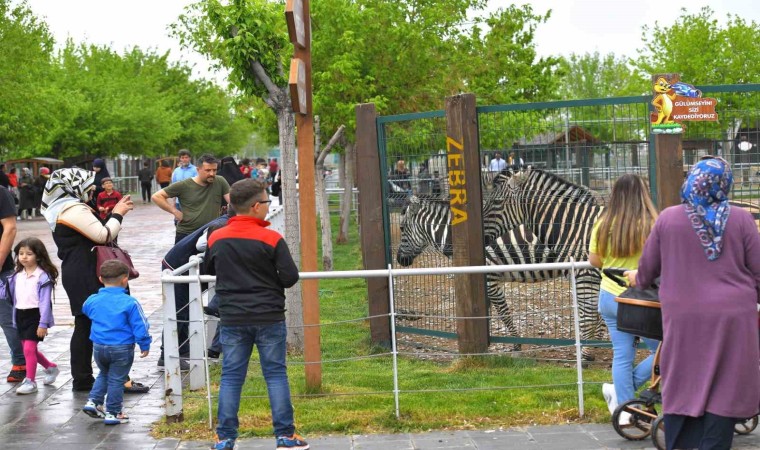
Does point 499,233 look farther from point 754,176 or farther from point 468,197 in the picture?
point 754,176

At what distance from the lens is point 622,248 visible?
259 inches

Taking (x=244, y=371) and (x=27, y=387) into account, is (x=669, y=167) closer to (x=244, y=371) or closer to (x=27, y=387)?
(x=244, y=371)

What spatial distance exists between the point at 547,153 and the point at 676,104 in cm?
115

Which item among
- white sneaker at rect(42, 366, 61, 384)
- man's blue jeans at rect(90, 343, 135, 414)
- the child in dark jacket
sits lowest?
white sneaker at rect(42, 366, 61, 384)

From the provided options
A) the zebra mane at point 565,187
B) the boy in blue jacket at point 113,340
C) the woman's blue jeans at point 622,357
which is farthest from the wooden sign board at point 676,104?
the boy in blue jacket at point 113,340

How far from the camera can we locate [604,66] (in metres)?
89.3

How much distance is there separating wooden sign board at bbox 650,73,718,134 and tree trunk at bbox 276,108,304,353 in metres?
3.13

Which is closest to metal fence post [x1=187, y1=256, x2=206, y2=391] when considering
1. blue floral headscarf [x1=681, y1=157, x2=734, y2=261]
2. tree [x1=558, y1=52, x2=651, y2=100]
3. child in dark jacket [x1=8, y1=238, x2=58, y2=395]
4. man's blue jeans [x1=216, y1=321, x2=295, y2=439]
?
man's blue jeans [x1=216, y1=321, x2=295, y2=439]

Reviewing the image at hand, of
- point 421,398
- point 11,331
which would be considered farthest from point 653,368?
point 11,331

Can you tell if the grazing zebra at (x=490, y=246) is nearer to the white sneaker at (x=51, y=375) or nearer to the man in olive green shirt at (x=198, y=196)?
the man in olive green shirt at (x=198, y=196)

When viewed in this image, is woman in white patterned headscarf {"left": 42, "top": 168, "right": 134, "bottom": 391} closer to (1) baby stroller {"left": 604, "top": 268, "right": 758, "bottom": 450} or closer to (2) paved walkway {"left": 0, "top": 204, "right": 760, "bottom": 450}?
(2) paved walkway {"left": 0, "top": 204, "right": 760, "bottom": 450}

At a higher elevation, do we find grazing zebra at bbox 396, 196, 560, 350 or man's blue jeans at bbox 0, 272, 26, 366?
grazing zebra at bbox 396, 196, 560, 350

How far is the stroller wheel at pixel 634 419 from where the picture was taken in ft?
21.5

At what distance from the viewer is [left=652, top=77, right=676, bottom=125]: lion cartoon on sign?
872 cm
